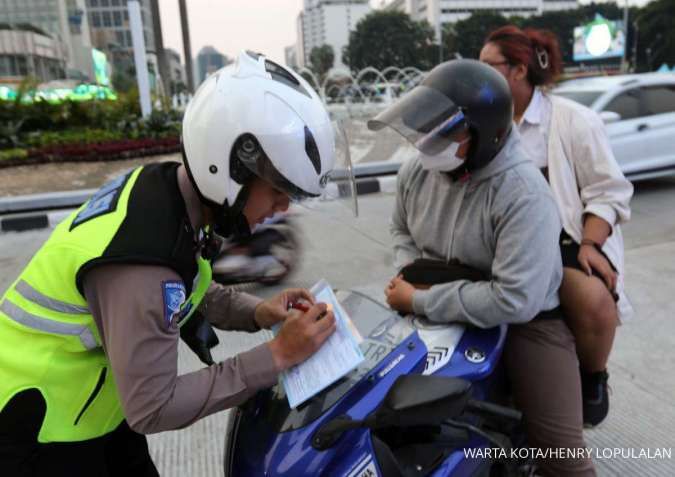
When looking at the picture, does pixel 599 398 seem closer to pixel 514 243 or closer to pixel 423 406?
pixel 514 243

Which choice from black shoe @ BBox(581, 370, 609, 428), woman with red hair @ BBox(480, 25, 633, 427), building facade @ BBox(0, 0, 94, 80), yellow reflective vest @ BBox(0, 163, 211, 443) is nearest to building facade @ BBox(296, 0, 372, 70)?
building facade @ BBox(0, 0, 94, 80)

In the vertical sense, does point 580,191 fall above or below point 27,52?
below

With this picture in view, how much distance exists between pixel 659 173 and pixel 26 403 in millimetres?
7683

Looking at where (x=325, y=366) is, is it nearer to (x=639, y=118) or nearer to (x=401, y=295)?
(x=401, y=295)

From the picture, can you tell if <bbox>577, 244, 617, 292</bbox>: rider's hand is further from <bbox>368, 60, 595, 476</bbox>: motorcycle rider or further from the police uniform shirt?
the police uniform shirt

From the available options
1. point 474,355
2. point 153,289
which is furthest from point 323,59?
point 153,289

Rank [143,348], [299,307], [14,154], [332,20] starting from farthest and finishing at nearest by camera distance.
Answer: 1. [332,20]
2. [14,154]
3. [299,307]
4. [143,348]

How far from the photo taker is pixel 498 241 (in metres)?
1.58

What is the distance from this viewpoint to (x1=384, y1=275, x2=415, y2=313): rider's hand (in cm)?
166

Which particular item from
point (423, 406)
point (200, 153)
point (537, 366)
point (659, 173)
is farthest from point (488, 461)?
point (659, 173)

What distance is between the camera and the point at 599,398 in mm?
2010

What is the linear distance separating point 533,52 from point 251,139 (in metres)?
1.55

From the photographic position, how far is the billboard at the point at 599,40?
43062 mm

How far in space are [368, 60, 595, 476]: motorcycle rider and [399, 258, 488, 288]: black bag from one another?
0.03 meters
